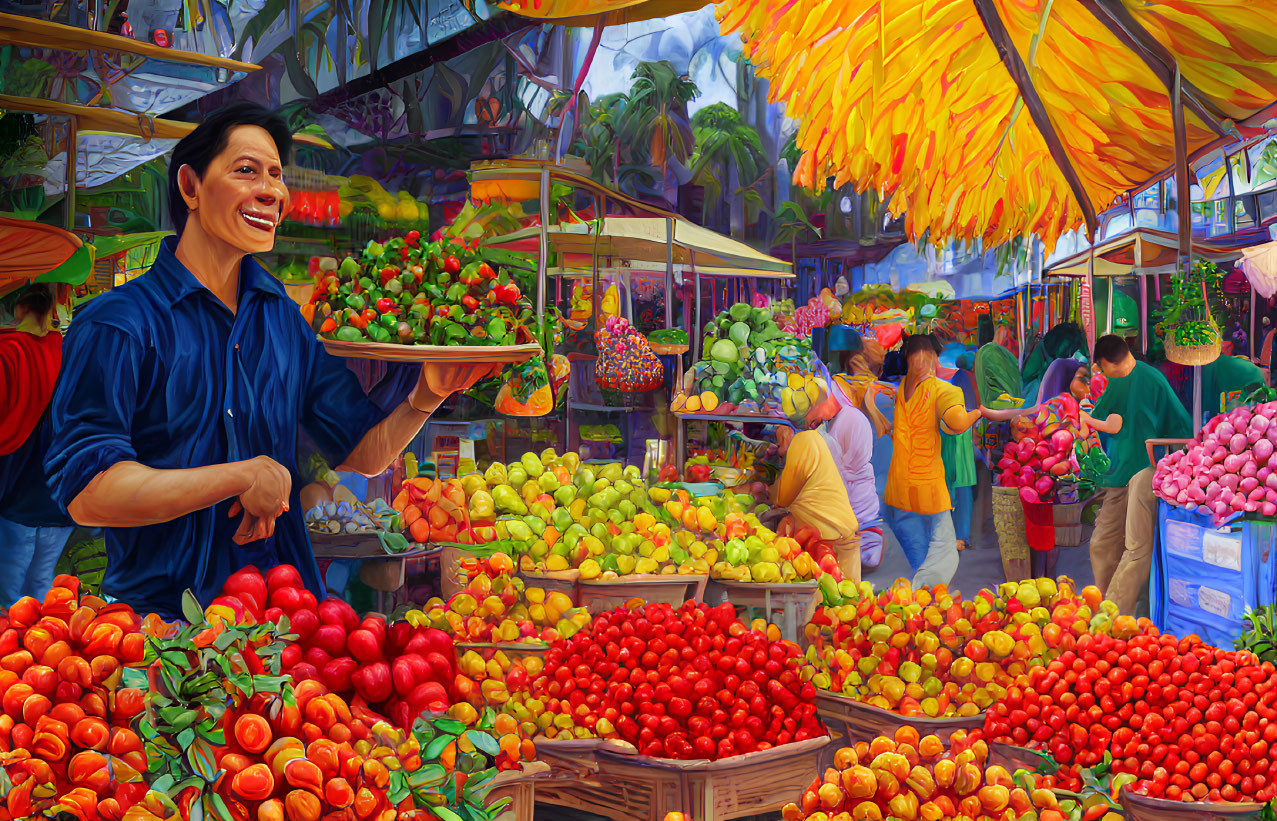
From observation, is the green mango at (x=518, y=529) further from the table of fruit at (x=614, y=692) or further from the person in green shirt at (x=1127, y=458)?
the person in green shirt at (x=1127, y=458)

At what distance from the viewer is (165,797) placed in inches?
80.0

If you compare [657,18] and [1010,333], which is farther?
[1010,333]

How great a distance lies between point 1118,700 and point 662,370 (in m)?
1.86

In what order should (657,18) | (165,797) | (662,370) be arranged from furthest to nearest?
1. (662,370)
2. (657,18)
3. (165,797)

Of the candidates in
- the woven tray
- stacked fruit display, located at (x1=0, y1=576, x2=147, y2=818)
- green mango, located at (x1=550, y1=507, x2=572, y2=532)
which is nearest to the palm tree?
the woven tray

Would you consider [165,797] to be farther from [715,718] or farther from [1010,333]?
[1010,333]

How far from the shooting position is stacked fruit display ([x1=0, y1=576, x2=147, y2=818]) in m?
2.06

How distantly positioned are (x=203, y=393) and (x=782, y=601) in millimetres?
2015

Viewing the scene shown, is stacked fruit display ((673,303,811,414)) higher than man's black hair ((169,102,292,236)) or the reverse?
the reverse

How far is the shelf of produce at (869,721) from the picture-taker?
9.62ft

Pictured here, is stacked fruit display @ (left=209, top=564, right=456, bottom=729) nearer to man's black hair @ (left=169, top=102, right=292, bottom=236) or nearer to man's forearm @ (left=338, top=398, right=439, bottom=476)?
man's forearm @ (left=338, top=398, right=439, bottom=476)

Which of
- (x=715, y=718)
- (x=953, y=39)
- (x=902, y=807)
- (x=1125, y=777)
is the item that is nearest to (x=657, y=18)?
(x=953, y=39)

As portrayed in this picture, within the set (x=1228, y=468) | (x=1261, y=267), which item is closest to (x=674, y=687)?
(x=1228, y=468)

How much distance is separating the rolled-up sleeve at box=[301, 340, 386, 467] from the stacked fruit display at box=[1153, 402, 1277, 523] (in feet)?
9.45
